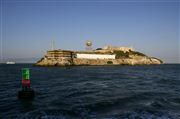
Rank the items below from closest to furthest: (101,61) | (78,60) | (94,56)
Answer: (78,60)
(94,56)
(101,61)

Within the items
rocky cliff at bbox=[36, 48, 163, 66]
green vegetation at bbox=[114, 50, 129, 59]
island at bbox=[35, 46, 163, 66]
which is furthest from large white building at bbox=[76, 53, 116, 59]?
green vegetation at bbox=[114, 50, 129, 59]

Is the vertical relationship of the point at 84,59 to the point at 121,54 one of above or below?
below

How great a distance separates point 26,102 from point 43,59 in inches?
5067

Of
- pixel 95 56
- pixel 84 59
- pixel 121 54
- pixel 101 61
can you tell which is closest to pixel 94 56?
pixel 95 56

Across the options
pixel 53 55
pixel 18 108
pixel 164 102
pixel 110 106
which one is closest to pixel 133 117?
pixel 110 106

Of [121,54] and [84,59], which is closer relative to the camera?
[84,59]

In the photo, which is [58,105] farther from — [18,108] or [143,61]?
[143,61]

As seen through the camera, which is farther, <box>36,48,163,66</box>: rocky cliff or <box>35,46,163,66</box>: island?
<box>35,46,163,66</box>: island

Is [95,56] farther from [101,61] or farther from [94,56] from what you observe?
[101,61]

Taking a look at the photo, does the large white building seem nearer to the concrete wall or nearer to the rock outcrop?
the concrete wall

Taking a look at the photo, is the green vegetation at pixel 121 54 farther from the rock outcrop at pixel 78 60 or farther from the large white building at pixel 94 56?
the large white building at pixel 94 56

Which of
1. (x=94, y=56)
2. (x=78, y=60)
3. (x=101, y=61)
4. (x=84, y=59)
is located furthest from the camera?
(x=101, y=61)

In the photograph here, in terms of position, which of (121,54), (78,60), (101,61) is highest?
(121,54)

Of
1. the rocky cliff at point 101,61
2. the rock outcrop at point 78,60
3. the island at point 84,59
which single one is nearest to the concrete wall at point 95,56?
the island at point 84,59
